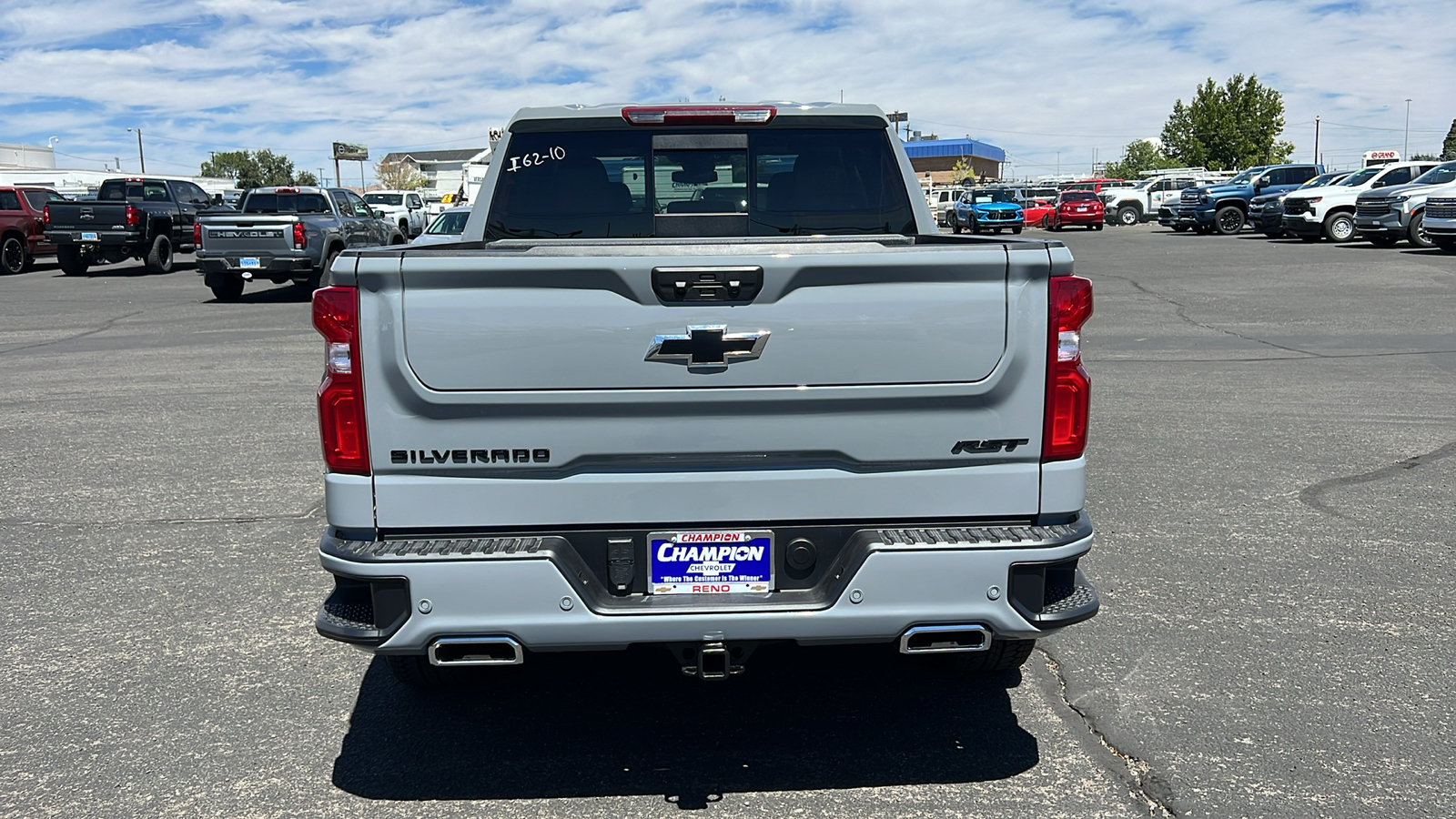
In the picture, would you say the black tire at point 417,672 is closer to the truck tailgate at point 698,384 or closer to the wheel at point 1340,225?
the truck tailgate at point 698,384

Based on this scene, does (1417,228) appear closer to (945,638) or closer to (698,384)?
(945,638)

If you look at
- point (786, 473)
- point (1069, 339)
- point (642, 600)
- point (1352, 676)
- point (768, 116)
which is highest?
point (768, 116)

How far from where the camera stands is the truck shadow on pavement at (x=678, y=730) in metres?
3.58

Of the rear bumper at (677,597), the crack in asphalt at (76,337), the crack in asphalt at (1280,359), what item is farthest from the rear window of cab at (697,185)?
the crack in asphalt at (76,337)

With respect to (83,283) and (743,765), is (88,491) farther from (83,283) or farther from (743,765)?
(83,283)

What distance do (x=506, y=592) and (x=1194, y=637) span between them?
2.84 meters

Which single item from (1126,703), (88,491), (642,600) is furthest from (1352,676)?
(88,491)

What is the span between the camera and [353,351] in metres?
3.20

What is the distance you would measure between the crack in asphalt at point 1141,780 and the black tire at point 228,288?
60.6 ft

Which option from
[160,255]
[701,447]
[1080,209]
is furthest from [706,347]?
[1080,209]

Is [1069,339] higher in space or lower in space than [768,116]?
lower

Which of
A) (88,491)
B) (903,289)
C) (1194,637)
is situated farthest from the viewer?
(88,491)

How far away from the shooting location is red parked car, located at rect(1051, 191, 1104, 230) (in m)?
46.9

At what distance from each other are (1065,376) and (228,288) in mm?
19170
